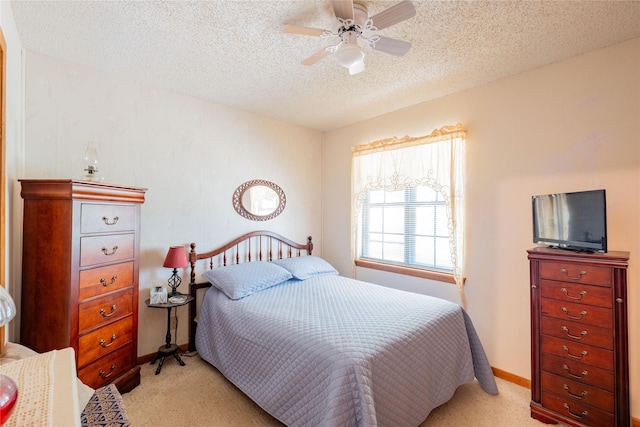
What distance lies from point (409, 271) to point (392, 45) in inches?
89.1

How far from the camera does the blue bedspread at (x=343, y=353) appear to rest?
158cm

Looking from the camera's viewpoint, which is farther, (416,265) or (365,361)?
(416,265)

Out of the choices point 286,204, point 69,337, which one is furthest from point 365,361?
point 286,204

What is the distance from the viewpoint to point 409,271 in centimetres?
321

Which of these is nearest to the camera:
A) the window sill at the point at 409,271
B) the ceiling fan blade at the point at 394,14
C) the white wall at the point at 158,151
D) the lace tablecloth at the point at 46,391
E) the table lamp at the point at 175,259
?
the lace tablecloth at the point at 46,391

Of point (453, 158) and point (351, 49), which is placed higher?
point (351, 49)

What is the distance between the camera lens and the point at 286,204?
383 cm

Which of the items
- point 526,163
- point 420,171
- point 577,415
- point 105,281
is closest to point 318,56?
point 420,171

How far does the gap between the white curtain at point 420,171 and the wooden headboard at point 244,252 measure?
828 mm

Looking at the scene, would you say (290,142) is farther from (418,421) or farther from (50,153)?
(418,421)

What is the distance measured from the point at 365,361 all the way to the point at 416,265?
73.6 inches

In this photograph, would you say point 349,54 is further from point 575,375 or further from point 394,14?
point 575,375

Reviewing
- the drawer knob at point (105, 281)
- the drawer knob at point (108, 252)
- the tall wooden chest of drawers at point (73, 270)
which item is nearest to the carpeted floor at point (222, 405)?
the tall wooden chest of drawers at point (73, 270)

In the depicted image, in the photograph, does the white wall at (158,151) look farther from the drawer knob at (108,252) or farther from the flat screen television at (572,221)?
the flat screen television at (572,221)
